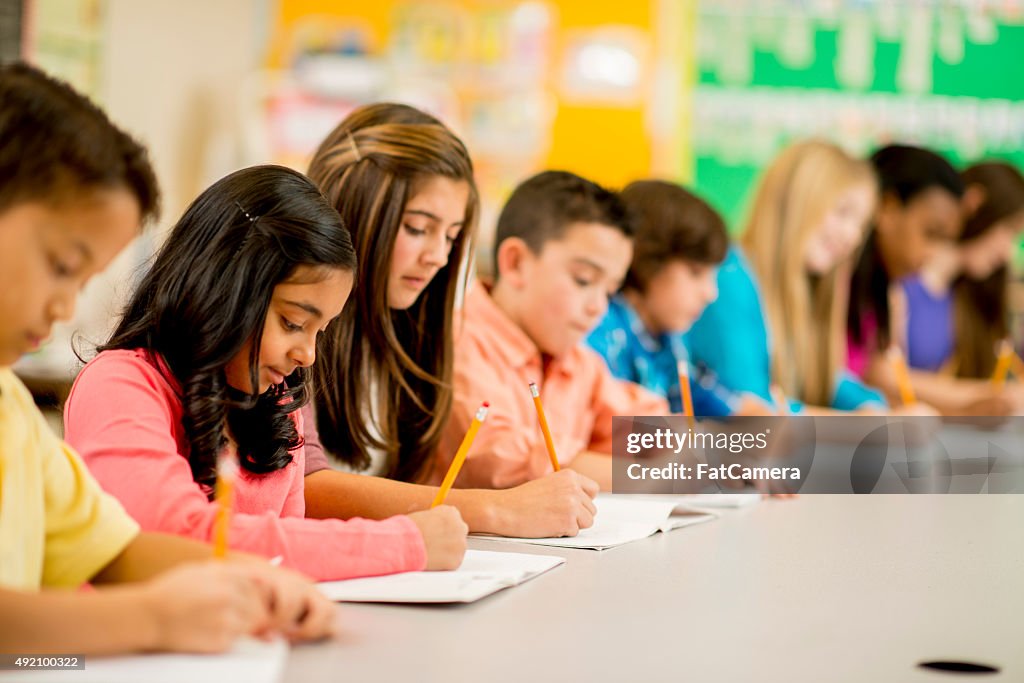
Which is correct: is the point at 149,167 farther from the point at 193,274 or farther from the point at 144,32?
the point at 144,32

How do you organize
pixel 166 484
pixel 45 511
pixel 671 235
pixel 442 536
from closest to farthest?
pixel 45 511, pixel 166 484, pixel 442 536, pixel 671 235

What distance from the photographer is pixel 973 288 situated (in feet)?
11.8

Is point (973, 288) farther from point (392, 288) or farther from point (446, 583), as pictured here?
point (446, 583)

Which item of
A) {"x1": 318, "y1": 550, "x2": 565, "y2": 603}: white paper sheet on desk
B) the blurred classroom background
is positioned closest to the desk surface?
{"x1": 318, "y1": 550, "x2": 565, "y2": 603}: white paper sheet on desk

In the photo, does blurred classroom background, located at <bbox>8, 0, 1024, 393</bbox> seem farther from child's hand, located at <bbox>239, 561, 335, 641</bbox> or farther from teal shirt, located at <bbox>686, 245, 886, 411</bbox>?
child's hand, located at <bbox>239, 561, 335, 641</bbox>

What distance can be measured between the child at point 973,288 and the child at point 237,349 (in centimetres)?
282

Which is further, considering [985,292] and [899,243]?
[985,292]

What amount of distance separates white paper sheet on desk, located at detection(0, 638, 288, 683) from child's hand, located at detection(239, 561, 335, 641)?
48mm

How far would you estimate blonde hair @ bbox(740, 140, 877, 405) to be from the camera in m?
2.69

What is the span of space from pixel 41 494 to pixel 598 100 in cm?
390

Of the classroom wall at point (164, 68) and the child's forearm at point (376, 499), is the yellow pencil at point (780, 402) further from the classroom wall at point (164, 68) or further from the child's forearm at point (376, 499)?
the classroom wall at point (164, 68)

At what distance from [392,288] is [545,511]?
37 centimetres

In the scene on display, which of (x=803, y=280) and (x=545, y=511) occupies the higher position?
(x=803, y=280)

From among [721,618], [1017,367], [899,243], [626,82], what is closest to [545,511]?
[721,618]
